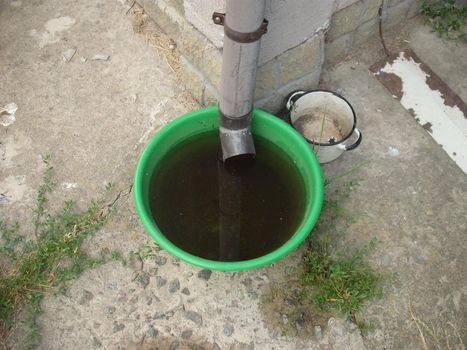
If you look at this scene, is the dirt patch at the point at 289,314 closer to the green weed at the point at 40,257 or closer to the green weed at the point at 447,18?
the green weed at the point at 40,257

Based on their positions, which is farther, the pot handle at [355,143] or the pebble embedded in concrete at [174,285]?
the pot handle at [355,143]

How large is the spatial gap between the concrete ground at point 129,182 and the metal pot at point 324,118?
114mm

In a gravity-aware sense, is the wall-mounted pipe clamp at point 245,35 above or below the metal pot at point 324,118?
above

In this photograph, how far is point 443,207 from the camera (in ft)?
7.33

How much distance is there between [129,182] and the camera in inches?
89.5

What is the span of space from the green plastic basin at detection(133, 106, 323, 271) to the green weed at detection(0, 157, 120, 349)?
0.43 m

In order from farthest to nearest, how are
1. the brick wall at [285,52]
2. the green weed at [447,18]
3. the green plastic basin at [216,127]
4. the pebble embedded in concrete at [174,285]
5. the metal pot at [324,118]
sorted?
the green weed at [447,18] < the metal pot at [324,118] < the brick wall at [285,52] < the pebble embedded in concrete at [174,285] < the green plastic basin at [216,127]

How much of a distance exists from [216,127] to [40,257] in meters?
0.93

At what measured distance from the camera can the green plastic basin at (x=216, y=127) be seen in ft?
5.51

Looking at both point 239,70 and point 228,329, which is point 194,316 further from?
point 239,70

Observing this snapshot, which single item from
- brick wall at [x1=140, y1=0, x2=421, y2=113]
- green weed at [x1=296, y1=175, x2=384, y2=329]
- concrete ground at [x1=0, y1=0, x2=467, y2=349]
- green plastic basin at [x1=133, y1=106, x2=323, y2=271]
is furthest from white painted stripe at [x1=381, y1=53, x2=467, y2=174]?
green plastic basin at [x1=133, y1=106, x2=323, y2=271]

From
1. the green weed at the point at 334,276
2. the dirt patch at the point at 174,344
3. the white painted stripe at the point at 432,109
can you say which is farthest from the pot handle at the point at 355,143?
the dirt patch at the point at 174,344

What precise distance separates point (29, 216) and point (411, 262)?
1697 mm

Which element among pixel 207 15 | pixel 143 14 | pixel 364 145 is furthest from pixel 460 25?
pixel 143 14
